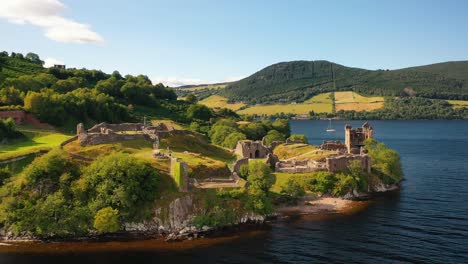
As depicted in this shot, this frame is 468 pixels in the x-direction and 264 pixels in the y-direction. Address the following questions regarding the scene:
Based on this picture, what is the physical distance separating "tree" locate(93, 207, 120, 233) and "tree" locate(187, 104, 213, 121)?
95.5m

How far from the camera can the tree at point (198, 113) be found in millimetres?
152000

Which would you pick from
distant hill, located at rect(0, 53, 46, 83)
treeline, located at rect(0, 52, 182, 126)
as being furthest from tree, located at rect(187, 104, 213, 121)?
distant hill, located at rect(0, 53, 46, 83)

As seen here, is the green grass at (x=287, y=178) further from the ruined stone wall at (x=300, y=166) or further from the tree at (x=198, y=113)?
the tree at (x=198, y=113)

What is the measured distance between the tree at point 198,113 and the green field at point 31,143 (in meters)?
68.0

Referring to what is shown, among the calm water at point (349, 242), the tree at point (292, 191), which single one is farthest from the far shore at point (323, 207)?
the calm water at point (349, 242)

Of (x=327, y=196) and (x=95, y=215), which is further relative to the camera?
(x=327, y=196)

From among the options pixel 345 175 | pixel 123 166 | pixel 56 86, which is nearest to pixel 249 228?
pixel 123 166

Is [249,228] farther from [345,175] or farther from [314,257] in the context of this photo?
[345,175]

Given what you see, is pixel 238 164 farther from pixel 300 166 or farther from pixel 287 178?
pixel 300 166

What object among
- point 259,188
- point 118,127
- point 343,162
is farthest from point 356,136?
point 118,127

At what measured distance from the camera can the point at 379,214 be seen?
Answer: 6644 cm

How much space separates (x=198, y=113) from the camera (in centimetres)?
15438

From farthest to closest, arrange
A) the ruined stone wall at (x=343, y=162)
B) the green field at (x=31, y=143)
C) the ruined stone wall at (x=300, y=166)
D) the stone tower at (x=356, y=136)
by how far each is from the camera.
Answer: the stone tower at (x=356, y=136)
the ruined stone wall at (x=343, y=162)
the ruined stone wall at (x=300, y=166)
the green field at (x=31, y=143)

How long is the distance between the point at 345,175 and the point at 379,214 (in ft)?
44.7
